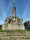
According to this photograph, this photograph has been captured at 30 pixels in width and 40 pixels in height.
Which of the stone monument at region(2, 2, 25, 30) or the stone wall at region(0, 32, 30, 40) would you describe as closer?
the stone wall at region(0, 32, 30, 40)

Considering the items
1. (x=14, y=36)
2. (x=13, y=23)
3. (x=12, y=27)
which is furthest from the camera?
(x=13, y=23)

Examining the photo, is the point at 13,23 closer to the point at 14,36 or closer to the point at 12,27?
the point at 12,27

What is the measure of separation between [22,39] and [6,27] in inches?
114

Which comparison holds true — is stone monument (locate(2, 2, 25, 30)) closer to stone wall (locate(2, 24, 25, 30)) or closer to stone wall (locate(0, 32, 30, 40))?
stone wall (locate(2, 24, 25, 30))

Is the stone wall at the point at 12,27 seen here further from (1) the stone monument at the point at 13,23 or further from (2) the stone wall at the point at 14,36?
(2) the stone wall at the point at 14,36

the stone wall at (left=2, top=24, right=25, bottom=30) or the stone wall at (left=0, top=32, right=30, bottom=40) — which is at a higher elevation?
the stone wall at (left=2, top=24, right=25, bottom=30)

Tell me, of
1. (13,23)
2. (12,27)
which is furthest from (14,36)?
(13,23)

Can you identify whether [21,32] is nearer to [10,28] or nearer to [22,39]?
[22,39]

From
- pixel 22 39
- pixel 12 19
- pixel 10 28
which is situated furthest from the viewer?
pixel 12 19

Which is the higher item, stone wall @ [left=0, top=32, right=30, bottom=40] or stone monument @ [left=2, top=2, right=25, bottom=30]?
stone monument @ [left=2, top=2, right=25, bottom=30]

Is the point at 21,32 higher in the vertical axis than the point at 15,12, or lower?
lower

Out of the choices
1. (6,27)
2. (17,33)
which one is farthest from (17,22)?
(17,33)

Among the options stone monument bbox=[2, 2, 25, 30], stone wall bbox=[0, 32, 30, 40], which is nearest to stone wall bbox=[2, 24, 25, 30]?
stone monument bbox=[2, 2, 25, 30]

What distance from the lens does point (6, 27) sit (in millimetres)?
14805
